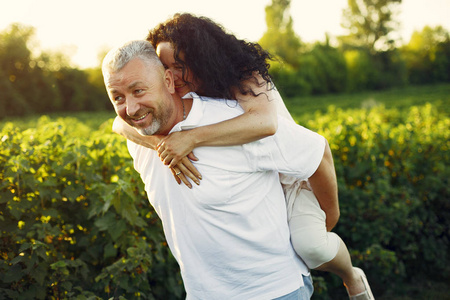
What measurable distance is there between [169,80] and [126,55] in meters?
0.23

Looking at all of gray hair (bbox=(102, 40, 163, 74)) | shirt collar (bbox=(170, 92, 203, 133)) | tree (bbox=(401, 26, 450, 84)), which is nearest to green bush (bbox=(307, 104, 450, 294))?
shirt collar (bbox=(170, 92, 203, 133))

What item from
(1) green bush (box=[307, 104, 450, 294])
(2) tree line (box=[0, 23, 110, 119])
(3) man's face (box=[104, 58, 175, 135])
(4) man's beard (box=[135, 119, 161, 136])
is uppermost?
(2) tree line (box=[0, 23, 110, 119])

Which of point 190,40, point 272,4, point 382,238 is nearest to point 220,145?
point 190,40

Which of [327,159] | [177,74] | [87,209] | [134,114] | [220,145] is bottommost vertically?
[87,209]

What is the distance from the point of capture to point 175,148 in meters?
1.82

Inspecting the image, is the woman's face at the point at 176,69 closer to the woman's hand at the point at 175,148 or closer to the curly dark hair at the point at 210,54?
the curly dark hair at the point at 210,54

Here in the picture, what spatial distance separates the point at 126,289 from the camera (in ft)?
9.36

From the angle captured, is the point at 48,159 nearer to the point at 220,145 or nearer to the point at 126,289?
the point at 126,289

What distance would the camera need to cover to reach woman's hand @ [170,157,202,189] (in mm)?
1794

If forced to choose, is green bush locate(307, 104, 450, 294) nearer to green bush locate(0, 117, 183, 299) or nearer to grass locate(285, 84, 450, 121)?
green bush locate(0, 117, 183, 299)

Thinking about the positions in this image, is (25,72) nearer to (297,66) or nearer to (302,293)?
(297,66)

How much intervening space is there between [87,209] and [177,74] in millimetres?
1611

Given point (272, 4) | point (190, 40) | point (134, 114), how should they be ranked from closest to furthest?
1. point (134, 114)
2. point (190, 40)
3. point (272, 4)

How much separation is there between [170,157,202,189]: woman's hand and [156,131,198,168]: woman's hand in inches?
0.8
